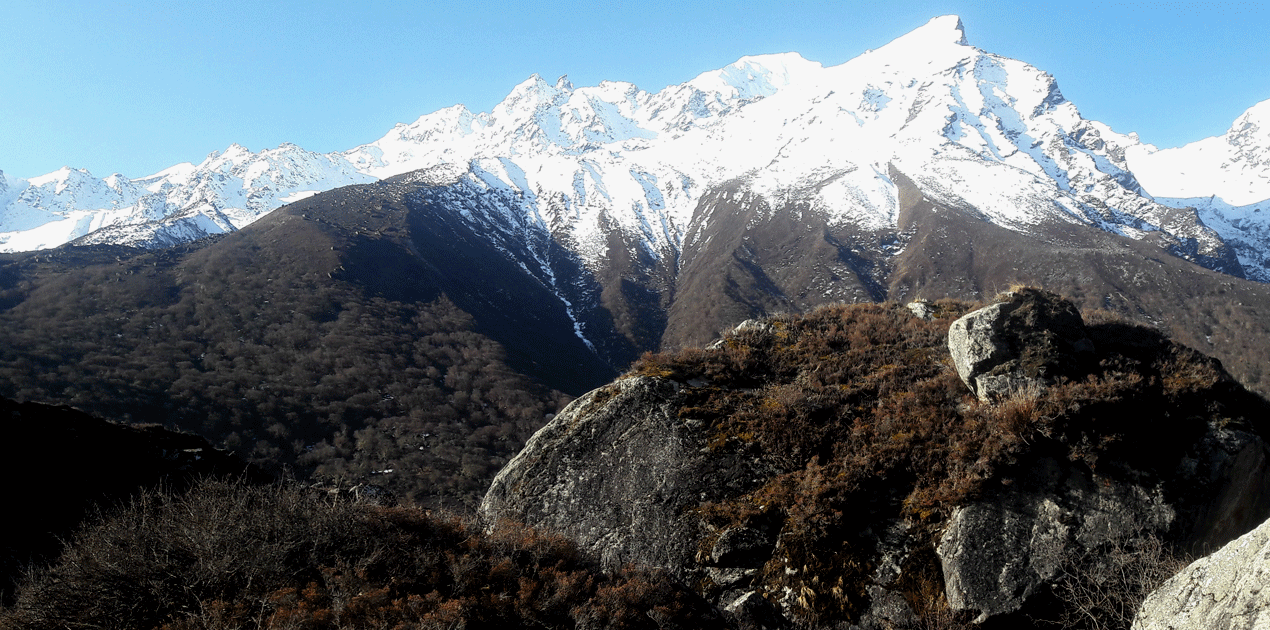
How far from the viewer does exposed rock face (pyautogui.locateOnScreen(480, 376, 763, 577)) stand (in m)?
9.05

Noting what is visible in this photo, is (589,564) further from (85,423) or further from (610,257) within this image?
(610,257)

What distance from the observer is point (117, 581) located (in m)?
5.39

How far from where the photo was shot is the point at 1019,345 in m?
9.61

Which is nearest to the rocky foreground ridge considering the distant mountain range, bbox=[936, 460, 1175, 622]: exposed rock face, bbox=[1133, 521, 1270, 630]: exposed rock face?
bbox=[936, 460, 1175, 622]: exposed rock face

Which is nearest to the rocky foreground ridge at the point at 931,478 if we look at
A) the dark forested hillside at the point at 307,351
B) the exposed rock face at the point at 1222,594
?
the exposed rock face at the point at 1222,594

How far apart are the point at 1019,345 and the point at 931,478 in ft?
9.84

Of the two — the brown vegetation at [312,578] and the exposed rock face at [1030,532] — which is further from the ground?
the exposed rock face at [1030,532]

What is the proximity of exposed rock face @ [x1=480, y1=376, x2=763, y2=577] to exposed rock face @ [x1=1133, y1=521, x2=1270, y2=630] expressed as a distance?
4477mm

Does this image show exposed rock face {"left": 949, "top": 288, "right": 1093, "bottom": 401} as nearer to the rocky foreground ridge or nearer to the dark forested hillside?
the rocky foreground ridge

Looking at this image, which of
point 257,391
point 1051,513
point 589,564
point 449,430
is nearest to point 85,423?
point 589,564

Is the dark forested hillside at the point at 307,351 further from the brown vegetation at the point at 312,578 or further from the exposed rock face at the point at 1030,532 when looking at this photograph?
the exposed rock face at the point at 1030,532

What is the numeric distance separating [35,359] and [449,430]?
5149cm

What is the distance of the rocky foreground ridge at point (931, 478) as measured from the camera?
757cm

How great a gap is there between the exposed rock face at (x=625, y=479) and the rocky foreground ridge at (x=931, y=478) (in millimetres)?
35
